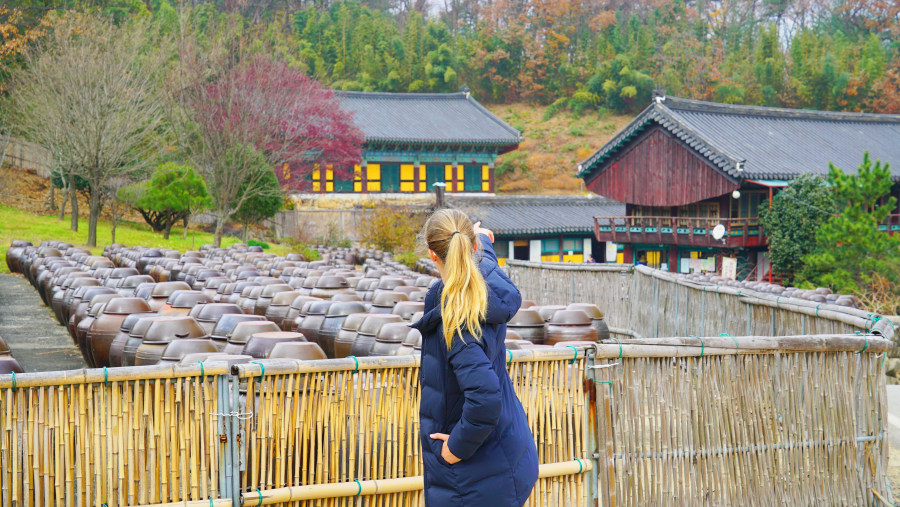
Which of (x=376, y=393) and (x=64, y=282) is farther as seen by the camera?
(x=64, y=282)

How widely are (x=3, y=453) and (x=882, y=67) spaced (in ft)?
183

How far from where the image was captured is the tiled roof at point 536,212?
109 feet

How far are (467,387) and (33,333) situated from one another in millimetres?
11977

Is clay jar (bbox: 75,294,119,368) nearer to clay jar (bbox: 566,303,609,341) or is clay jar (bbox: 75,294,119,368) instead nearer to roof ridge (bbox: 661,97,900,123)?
clay jar (bbox: 566,303,609,341)

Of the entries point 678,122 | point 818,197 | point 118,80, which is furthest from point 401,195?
point 818,197

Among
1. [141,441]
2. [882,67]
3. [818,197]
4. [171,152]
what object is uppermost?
[882,67]

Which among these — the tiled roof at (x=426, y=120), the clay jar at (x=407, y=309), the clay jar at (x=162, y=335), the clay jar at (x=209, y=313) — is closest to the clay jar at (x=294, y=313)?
the clay jar at (x=407, y=309)

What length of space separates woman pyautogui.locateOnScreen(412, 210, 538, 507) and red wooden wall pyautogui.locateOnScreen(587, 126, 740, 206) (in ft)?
82.9

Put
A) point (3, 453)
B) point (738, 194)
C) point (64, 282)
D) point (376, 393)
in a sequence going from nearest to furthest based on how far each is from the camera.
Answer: point (3, 453) < point (376, 393) < point (64, 282) < point (738, 194)

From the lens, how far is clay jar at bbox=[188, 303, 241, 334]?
8.77 m

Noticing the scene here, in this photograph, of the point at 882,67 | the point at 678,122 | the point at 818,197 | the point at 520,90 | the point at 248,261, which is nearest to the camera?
the point at 248,261

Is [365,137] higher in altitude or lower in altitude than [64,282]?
higher

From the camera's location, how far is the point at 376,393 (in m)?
4.27

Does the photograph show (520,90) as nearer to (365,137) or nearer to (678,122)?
(365,137)
